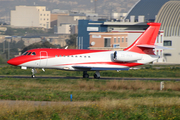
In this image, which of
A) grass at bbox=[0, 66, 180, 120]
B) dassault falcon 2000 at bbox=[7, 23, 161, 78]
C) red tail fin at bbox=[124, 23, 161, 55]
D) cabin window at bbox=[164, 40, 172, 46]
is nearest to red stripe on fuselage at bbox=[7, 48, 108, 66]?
dassault falcon 2000 at bbox=[7, 23, 161, 78]

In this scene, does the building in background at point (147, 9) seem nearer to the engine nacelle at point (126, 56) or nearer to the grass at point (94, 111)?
the engine nacelle at point (126, 56)

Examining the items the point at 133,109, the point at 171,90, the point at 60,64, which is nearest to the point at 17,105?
the point at 133,109

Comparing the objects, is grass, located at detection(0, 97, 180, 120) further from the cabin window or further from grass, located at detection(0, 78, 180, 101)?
the cabin window

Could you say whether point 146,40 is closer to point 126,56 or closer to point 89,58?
point 126,56

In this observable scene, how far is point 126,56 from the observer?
36625 millimetres

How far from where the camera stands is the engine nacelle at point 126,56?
1425 inches

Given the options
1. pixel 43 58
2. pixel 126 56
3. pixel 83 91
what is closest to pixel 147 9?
pixel 126 56

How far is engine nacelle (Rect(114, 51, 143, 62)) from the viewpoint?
36.2m

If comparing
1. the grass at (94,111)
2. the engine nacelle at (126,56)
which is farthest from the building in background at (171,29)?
the grass at (94,111)

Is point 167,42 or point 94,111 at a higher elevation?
point 167,42

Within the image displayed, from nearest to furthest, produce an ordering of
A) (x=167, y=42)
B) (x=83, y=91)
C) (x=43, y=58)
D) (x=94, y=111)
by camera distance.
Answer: (x=94, y=111) < (x=83, y=91) < (x=43, y=58) < (x=167, y=42)

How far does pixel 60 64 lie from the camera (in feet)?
115

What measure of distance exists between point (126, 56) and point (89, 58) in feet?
14.6

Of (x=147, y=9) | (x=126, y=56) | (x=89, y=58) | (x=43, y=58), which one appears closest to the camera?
(x=43, y=58)
